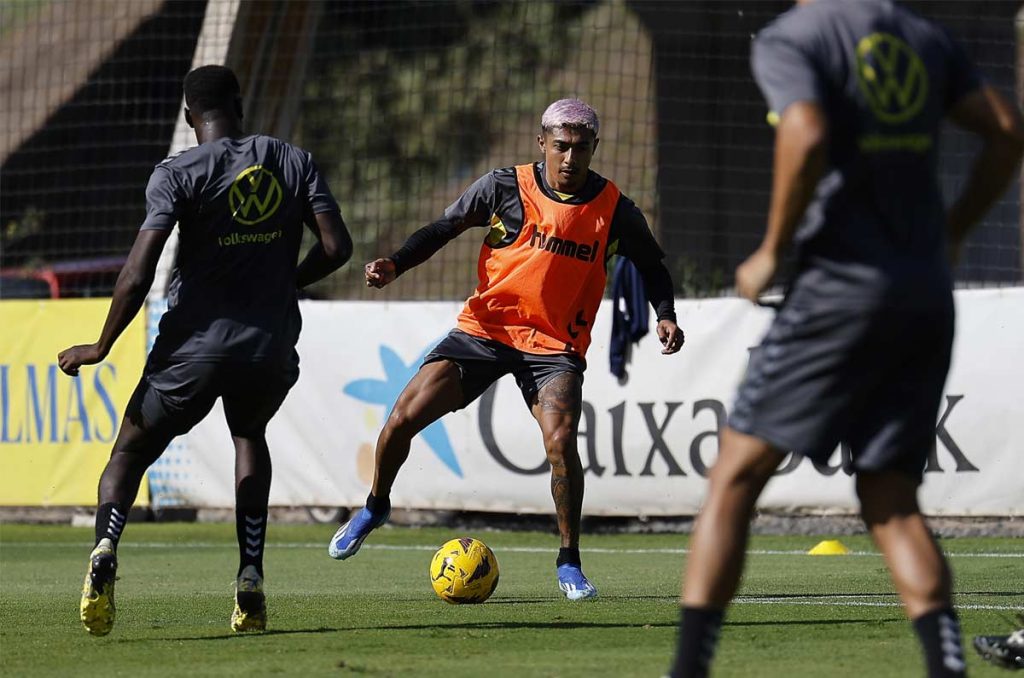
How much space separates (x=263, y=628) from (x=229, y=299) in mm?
1233

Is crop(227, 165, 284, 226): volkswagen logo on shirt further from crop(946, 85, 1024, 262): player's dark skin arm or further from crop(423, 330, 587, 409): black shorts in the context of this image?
crop(946, 85, 1024, 262): player's dark skin arm

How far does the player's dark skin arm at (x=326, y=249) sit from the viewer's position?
6457mm

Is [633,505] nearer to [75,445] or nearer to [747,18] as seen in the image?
[75,445]

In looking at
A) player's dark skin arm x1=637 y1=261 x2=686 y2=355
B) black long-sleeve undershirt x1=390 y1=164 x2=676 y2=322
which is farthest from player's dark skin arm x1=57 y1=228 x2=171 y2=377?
player's dark skin arm x1=637 y1=261 x2=686 y2=355

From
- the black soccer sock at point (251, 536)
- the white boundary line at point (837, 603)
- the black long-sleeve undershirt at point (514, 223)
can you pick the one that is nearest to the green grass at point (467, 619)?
the white boundary line at point (837, 603)

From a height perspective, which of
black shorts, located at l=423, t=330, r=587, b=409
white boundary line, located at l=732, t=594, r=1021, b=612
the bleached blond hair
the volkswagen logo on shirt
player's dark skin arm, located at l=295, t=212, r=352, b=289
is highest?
the bleached blond hair

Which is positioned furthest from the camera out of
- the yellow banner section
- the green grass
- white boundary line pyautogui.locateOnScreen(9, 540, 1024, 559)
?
the yellow banner section

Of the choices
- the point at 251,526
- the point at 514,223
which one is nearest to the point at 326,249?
the point at 251,526

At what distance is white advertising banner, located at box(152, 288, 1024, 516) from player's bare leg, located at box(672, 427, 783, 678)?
7417mm

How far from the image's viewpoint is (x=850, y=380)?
4.14 meters

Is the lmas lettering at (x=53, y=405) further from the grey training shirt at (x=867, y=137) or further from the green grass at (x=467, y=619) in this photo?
the grey training shirt at (x=867, y=137)

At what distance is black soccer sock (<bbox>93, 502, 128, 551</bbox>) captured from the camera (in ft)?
20.3

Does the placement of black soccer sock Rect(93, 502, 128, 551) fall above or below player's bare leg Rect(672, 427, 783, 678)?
below

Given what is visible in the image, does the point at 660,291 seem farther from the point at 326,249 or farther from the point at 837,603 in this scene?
the point at 326,249
